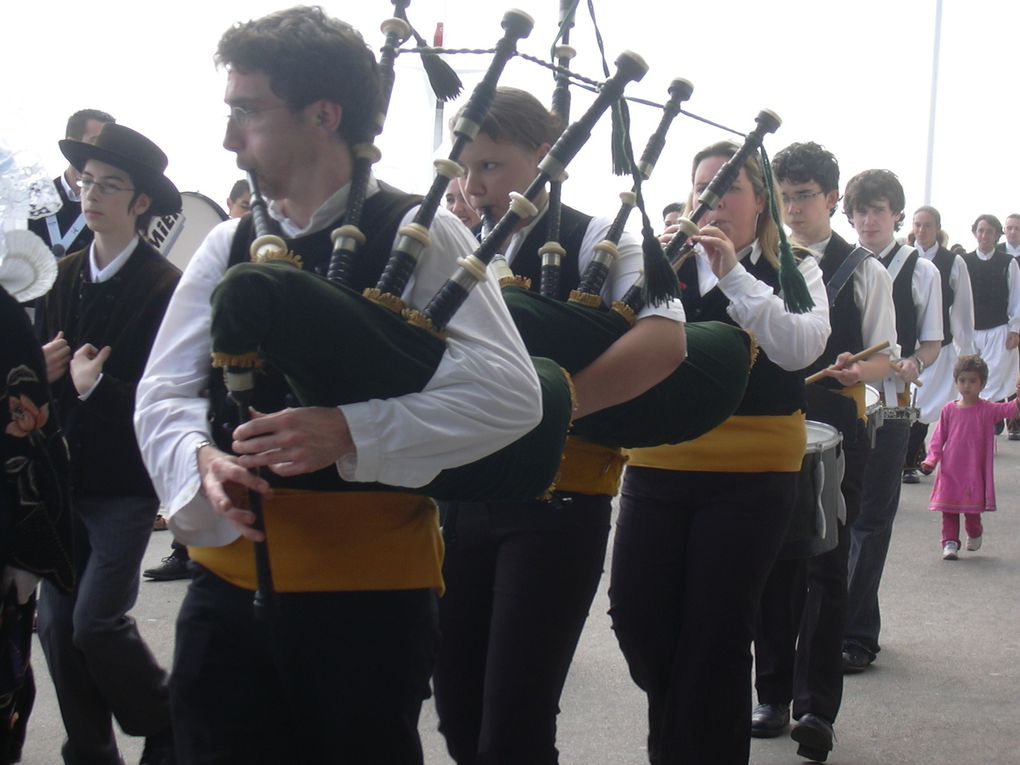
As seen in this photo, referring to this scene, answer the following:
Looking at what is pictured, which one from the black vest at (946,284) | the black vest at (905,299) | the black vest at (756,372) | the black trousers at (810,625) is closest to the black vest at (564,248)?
the black vest at (756,372)

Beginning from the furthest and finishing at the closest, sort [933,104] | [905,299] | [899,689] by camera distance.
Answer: [933,104] → [905,299] → [899,689]

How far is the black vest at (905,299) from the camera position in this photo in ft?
19.2

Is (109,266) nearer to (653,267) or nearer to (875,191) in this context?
(653,267)

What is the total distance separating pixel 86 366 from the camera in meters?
3.85

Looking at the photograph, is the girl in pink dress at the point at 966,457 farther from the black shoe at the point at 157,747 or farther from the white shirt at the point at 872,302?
the black shoe at the point at 157,747

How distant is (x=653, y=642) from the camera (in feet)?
11.6

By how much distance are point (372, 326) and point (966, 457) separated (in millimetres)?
6506

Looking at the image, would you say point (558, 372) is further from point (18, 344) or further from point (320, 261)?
point (18, 344)

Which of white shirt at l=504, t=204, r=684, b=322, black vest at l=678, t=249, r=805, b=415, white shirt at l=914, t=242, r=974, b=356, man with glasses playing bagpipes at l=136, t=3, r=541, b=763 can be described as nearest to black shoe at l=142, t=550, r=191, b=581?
black vest at l=678, t=249, r=805, b=415

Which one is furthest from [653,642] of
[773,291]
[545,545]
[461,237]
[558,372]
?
[461,237]

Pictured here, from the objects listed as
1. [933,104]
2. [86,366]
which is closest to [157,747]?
[86,366]

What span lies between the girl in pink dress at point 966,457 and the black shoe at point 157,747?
504 cm

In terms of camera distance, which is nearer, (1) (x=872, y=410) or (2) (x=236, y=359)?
(2) (x=236, y=359)

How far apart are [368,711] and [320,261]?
74 cm
